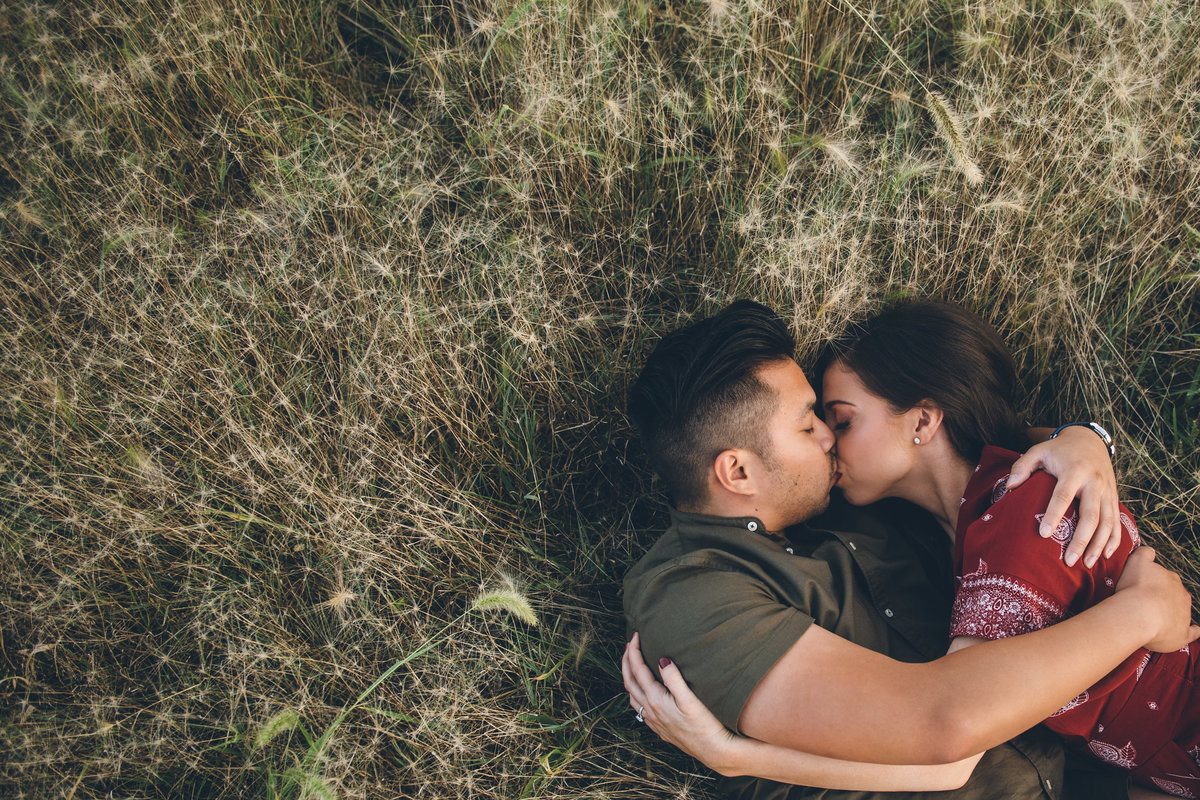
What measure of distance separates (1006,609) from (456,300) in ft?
7.16

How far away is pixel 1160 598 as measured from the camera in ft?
6.22

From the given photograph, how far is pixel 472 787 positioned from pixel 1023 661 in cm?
179

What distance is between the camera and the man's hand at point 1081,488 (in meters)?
1.92

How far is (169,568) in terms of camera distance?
260cm

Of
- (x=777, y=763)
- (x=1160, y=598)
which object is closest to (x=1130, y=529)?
(x=1160, y=598)

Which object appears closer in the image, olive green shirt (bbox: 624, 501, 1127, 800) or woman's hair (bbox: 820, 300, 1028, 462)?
olive green shirt (bbox: 624, 501, 1127, 800)

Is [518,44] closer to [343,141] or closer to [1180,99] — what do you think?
[343,141]

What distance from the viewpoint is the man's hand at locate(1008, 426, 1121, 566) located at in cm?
192

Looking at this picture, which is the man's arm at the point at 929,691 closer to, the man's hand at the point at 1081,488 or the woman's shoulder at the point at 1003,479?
the man's hand at the point at 1081,488

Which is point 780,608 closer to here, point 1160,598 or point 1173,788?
point 1160,598

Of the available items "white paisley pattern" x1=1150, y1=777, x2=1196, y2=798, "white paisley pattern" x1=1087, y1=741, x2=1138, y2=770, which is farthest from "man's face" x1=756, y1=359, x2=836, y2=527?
"white paisley pattern" x1=1150, y1=777, x2=1196, y2=798

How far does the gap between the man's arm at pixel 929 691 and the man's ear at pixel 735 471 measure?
0.50 m

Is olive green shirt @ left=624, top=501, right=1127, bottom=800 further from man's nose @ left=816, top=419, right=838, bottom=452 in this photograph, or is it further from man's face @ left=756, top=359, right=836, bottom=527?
man's nose @ left=816, top=419, right=838, bottom=452

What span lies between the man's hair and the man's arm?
633 mm
